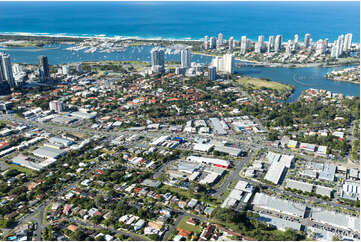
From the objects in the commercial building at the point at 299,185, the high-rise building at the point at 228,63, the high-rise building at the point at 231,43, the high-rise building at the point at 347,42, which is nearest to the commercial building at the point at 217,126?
the commercial building at the point at 299,185

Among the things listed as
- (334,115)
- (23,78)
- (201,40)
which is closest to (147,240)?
(334,115)

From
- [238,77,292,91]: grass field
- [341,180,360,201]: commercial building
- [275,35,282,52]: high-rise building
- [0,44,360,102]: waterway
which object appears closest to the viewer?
[341,180,360,201]: commercial building

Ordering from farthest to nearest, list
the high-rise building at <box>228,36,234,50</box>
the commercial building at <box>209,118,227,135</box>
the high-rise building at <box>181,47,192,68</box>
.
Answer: the high-rise building at <box>228,36,234,50</box> → the high-rise building at <box>181,47,192,68</box> → the commercial building at <box>209,118,227,135</box>

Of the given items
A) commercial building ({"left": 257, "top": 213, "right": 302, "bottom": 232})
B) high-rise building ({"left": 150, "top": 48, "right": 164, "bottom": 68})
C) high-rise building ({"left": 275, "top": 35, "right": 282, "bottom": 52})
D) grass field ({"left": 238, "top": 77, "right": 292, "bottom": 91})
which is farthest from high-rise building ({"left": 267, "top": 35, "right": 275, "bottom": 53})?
commercial building ({"left": 257, "top": 213, "right": 302, "bottom": 232})

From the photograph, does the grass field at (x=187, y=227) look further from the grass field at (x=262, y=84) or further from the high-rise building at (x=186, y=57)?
the high-rise building at (x=186, y=57)

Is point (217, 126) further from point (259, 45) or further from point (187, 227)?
point (259, 45)

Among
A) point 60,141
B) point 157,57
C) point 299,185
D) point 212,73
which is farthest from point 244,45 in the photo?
point 299,185

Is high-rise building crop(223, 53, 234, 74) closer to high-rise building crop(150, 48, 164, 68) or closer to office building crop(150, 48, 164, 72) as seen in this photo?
office building crop(150, 48, 164, 72)
